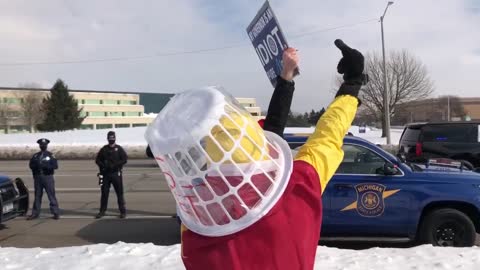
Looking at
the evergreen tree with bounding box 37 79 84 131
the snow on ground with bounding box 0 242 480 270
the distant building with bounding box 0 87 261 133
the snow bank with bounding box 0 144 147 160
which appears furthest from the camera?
the distant building with bounding box 0 87 261 133

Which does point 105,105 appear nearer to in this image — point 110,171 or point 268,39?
point 110,171

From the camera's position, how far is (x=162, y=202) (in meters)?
12.2

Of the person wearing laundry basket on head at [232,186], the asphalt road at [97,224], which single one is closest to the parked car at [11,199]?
the asphalt road at [97,224]

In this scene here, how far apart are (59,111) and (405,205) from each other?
6642 centimetres

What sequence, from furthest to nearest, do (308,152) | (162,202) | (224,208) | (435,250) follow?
(162,202) → (435,250) → (308,152) → (224,208)

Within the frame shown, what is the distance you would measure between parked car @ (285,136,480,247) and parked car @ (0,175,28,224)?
5.59m

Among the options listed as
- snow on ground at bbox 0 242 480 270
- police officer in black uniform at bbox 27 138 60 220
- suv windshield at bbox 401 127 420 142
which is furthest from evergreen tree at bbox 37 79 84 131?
snow on ground at bbox 0 242 480 270

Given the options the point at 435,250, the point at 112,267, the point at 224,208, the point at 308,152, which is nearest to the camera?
the point at 224,208

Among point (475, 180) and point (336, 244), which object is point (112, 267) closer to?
point (336, 244)

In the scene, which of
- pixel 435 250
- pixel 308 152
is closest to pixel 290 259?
pixel 308 152

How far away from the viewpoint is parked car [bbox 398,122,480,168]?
1363 centimetres

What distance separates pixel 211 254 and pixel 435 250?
17.1 feet

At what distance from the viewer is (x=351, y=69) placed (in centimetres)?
187

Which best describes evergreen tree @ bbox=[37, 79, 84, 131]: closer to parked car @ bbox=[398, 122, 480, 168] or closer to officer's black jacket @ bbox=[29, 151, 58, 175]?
officer's black jacket @ bbox=[29, 151, 58, 175]
